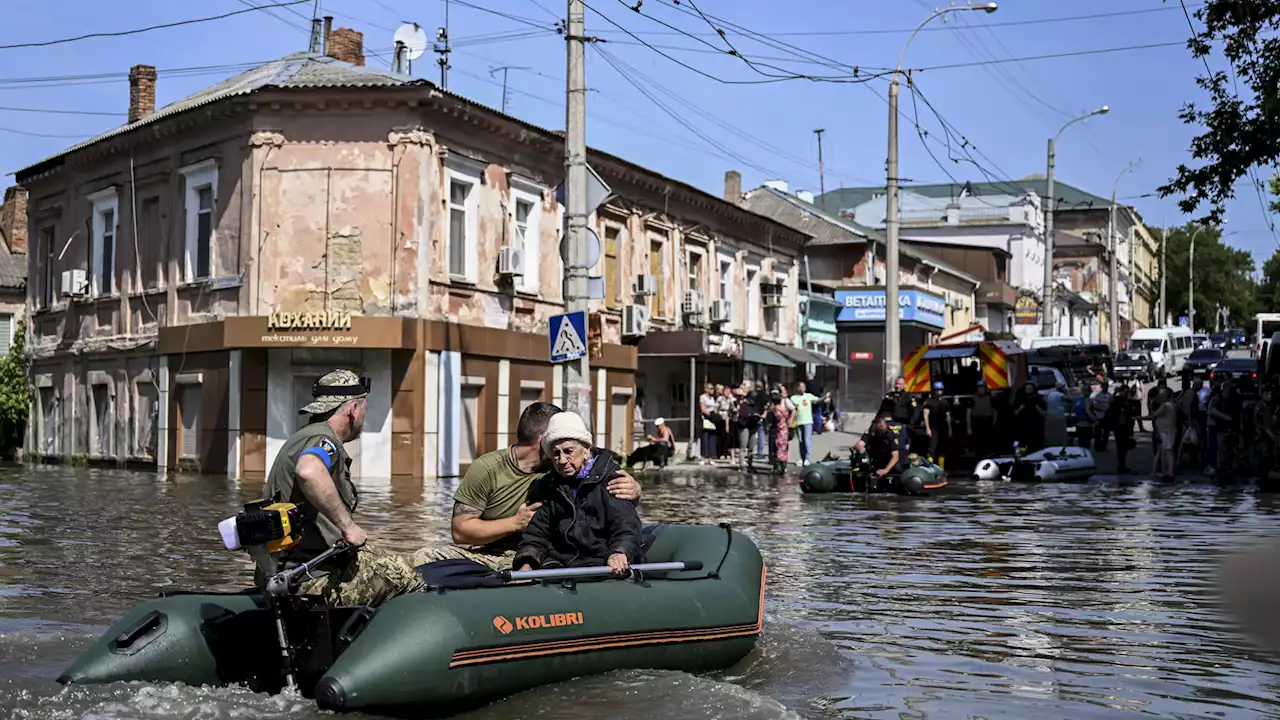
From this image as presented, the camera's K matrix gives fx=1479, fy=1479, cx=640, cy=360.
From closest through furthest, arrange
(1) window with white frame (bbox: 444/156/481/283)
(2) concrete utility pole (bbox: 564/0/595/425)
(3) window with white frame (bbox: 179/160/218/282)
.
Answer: (2) concrete utility pole (bbox: 564/0/595/425) → (1) window with white frame (bbox: 444/156/481/283) → (3) window with white frame (bbox: 179/160/218/282)

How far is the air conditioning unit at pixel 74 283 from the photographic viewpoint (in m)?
33.0

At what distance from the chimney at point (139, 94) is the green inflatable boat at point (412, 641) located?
29796 mm

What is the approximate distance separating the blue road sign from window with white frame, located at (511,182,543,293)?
1099cm

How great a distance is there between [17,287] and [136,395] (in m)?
11.5

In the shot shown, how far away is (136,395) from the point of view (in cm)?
3177

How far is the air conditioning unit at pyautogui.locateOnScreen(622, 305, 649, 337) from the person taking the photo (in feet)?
114

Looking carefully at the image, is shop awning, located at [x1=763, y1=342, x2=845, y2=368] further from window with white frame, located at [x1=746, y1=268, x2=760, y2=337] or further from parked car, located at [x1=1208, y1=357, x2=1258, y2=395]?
parked car, located at [x1=1208, y1=357, x2=1258, y2=395]

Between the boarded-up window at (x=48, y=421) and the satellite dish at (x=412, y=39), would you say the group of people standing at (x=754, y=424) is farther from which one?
the boarded-up window at (x=48, y=421)

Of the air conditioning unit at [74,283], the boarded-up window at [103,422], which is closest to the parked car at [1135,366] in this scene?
the boarded-up window at [103,422]

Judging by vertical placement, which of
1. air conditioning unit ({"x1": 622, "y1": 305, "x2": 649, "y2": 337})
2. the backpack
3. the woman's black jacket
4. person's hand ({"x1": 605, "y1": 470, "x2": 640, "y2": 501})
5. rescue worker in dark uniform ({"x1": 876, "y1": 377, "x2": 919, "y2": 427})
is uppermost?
air conditioning unit ({"x1": 622, "y1": 305, "x2": 649, "y2": 337})

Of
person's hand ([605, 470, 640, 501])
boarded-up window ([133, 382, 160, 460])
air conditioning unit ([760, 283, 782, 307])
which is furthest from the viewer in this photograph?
air conditioning unit ([760, 283, 782, 307])

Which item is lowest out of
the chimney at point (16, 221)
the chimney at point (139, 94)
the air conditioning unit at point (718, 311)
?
the air conditioning unit at point (718, 311)

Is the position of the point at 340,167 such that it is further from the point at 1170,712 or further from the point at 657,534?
the point at 1170,712

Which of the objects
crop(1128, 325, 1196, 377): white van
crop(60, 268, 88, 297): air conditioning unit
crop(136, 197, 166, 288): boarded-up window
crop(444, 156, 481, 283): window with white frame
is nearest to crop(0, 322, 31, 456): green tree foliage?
crop(60, 268, 88, 297): air conditioning unit
